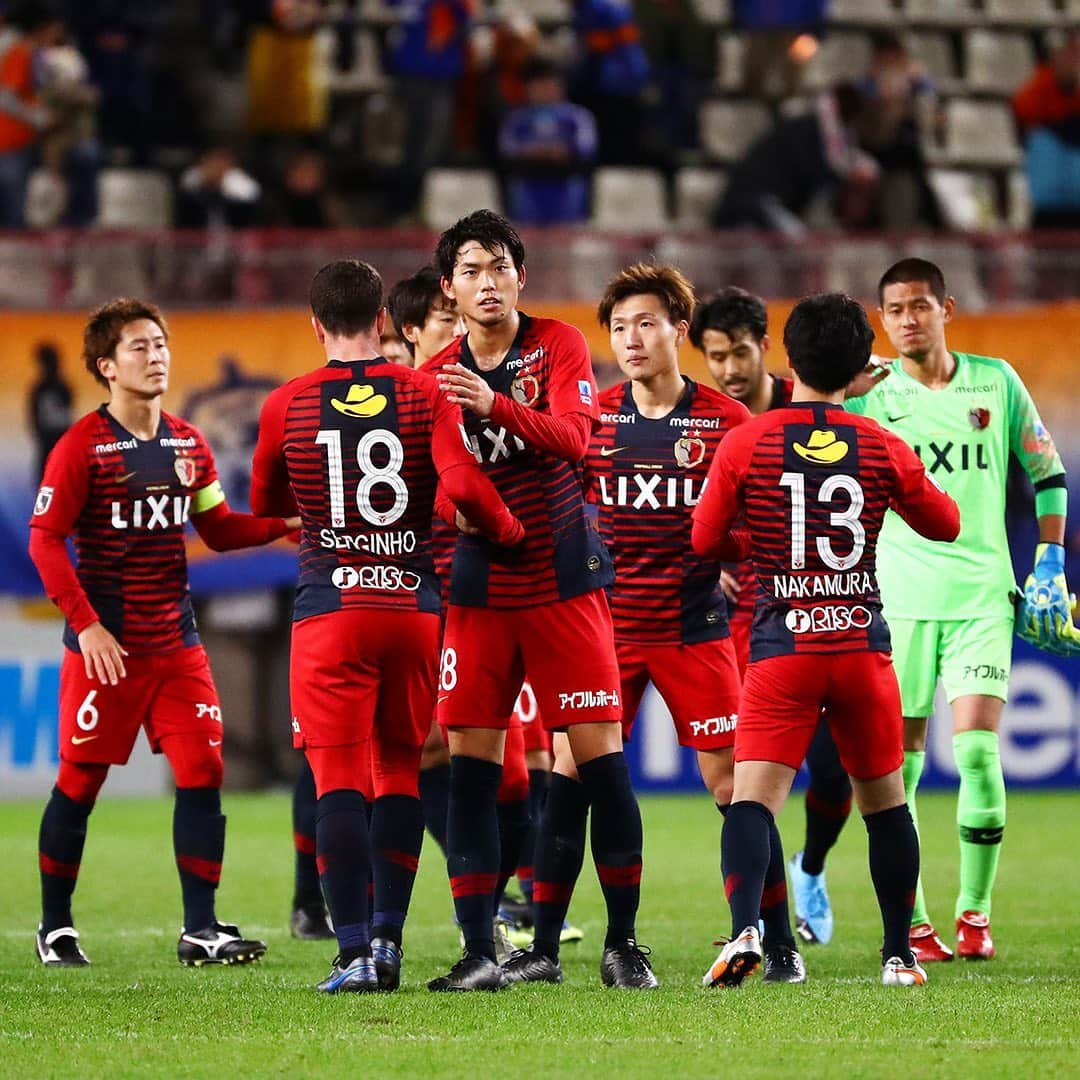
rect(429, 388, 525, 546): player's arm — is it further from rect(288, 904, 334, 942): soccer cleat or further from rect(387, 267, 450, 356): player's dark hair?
rect(288, 904, 334, 942): soccer cleat

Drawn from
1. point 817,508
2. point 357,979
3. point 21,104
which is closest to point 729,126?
point 21,104

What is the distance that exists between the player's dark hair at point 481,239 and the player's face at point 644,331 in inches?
21.7

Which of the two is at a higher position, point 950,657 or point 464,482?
point 464,482

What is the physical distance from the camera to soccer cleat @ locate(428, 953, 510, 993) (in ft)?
20.2

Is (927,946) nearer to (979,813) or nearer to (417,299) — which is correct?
(979,813)

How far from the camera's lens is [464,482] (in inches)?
233

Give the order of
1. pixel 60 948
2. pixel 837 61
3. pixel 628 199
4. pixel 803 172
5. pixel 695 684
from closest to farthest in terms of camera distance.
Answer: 1. pixel 695 684
2. pixel 60 948
3. pixel 803 172
4. pixel 628 199
5. pixel 837 61

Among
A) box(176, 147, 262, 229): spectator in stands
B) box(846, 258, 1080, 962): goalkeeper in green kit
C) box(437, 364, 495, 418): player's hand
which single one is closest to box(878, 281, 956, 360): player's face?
box(846, 258, 1080, 962): goalkeeper in green kit

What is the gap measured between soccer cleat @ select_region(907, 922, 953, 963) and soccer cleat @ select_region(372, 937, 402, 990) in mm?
1961

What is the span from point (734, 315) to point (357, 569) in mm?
2131

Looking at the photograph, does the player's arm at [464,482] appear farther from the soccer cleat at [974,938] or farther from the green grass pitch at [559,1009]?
the soccer cleat at [974,938]

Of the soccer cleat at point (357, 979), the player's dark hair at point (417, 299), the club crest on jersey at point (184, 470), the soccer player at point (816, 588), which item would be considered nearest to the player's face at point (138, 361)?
the club crest on jersey at point (184, 470)

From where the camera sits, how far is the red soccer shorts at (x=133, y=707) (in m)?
7.39

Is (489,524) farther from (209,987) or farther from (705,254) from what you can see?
(705,254)
